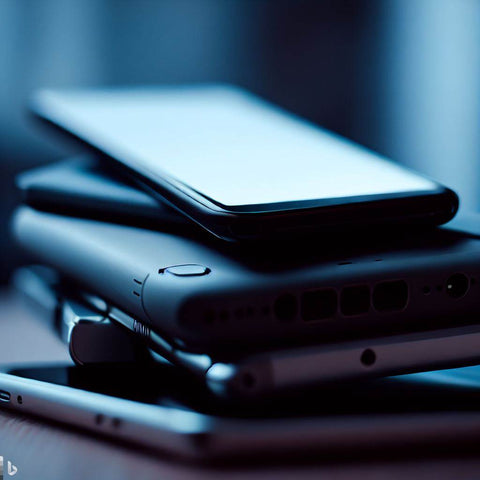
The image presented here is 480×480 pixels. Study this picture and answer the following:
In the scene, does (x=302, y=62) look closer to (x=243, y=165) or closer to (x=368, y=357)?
(x=243, y=165)

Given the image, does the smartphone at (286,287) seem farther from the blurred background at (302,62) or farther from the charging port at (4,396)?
the blurred background at (302,62)

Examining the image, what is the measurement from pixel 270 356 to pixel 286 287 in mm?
38

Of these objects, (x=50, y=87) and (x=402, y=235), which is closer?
(x=402, y=235)

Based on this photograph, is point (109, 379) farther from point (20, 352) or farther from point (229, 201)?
point (20, 352)

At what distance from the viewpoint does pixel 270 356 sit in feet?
1.43

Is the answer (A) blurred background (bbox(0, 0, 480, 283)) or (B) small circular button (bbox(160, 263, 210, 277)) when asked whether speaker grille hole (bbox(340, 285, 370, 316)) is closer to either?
(B) small circular button (bbox(160, 263, 210, 277))

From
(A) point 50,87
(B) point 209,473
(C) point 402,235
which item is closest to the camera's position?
(B) point 209,473

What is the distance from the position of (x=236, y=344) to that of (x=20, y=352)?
36 centimetres

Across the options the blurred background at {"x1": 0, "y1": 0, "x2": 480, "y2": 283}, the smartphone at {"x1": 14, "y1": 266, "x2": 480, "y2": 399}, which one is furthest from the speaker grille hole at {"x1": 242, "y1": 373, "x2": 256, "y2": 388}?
the blurred background at {"x1": 0, "y1": 0, "x2": 480, "y2": 283}

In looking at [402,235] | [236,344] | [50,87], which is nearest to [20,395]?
[236,344]

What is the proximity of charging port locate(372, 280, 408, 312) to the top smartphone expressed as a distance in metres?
0.04

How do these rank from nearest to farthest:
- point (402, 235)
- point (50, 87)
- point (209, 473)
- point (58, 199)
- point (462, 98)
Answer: point (209, 473), point (402, 235), point (58, 199), point (50, 87), point (462, 98)

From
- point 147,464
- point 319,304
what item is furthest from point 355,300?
point 147,464

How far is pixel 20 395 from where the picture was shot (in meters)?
0.51
